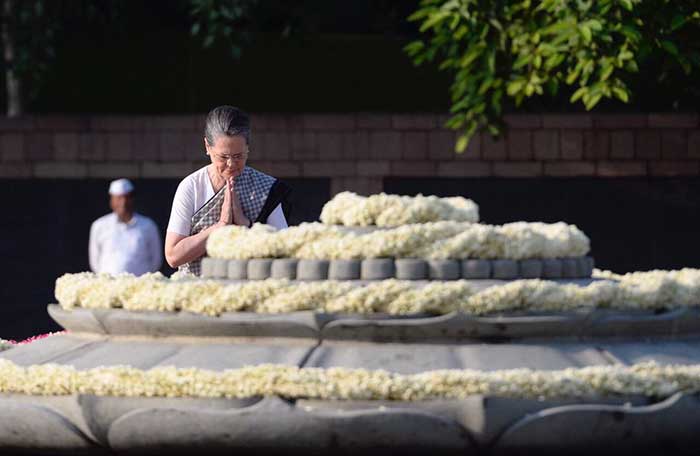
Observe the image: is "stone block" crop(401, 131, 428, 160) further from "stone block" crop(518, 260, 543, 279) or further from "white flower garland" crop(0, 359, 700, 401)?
"white flower garland" crop(0, 359, 700, 401)

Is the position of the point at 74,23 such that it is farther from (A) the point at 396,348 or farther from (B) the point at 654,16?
(A) the point at 396,348

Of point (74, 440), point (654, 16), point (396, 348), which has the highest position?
point (654, 16)

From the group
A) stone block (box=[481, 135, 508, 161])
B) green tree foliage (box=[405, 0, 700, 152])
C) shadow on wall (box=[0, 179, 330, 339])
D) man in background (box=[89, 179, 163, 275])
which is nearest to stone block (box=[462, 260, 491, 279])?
green tree foliage (box=[405, 0, 700, 152])

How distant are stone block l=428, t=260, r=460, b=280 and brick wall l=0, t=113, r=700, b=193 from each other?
10.5m

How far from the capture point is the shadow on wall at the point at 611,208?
13.6 m

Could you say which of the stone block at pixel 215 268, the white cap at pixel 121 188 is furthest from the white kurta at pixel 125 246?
the stone block at pixel 215 268

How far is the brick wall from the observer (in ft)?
44.1

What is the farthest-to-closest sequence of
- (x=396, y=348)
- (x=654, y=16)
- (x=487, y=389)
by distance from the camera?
1. (x=654, y=16)
2. (x=396, y=348)
3. (x=487, y=389)

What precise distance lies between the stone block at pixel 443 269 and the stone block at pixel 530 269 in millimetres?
154

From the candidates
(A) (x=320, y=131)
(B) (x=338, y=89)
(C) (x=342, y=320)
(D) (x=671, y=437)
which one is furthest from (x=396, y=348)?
(B) (x=338, y=89)

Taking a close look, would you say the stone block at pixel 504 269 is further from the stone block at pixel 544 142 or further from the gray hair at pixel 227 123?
the stone block at pixel 544 142

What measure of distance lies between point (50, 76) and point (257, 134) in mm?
2881

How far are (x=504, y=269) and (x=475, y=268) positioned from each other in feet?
0.21

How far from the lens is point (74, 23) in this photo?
14883mm
